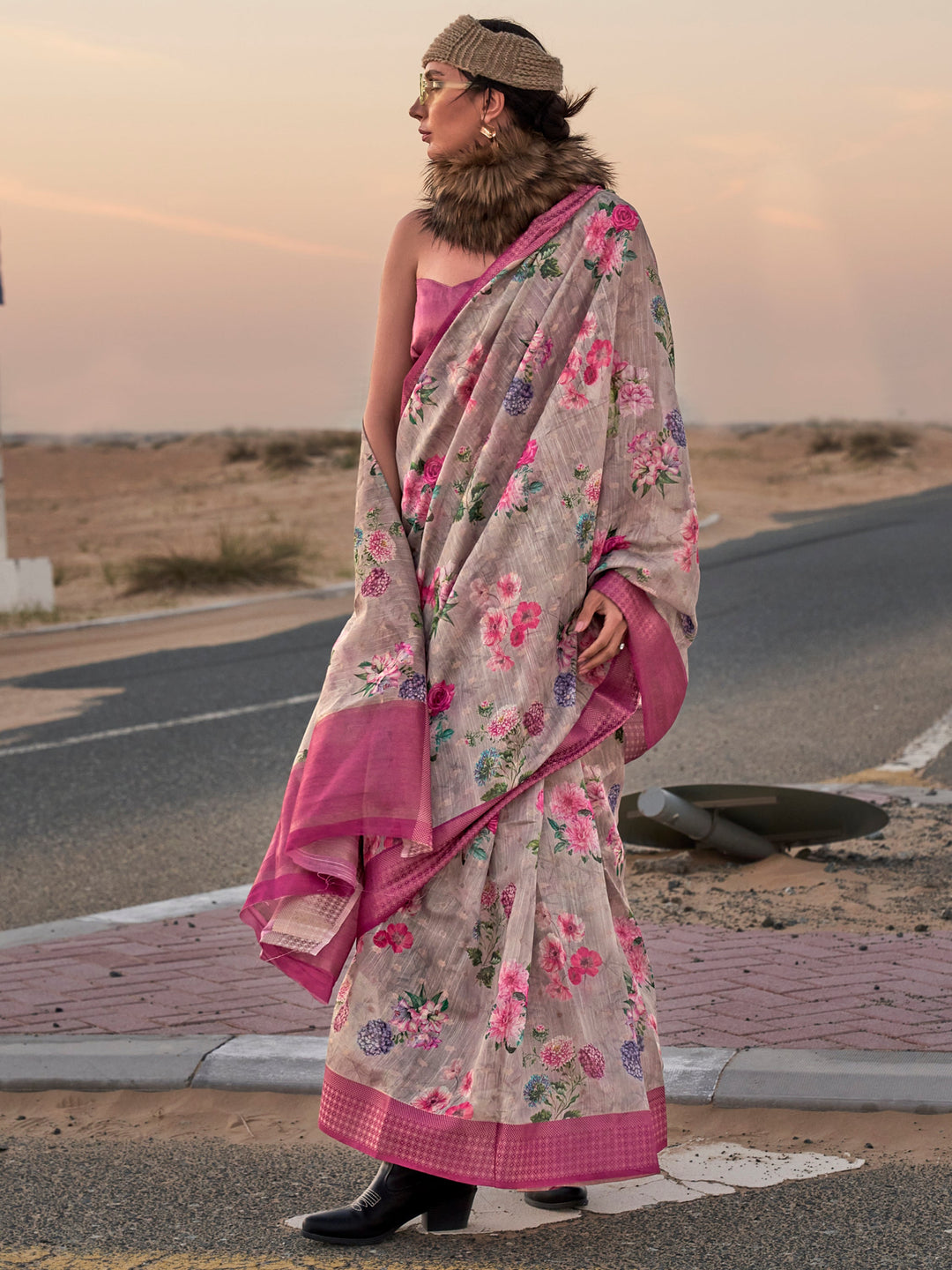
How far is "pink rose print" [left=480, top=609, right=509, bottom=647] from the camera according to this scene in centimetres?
292

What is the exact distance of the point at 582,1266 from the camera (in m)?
2.83

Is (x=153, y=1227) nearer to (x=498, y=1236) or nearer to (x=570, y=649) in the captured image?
(x=498, y=1236)

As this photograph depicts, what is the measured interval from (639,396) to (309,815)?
38.6 inches

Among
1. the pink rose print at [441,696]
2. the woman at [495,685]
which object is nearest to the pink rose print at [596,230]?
the woman at [495,685]

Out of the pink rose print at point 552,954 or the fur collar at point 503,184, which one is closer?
the pink rose print at point 552,954

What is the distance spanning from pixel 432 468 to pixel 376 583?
24cm

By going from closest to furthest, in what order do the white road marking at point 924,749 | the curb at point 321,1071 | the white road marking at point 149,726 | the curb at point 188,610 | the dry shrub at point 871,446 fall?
1. the curb at point 321,1071
2. the white road marking at point 924,749
3. the white road marking at point 149,726
4. the curb at point 188,610
5. the dry shrub at point 871,446

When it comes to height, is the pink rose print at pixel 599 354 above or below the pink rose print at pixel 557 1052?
above

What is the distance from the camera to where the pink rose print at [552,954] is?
2.85 m

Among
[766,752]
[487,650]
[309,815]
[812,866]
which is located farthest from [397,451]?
[766,752]

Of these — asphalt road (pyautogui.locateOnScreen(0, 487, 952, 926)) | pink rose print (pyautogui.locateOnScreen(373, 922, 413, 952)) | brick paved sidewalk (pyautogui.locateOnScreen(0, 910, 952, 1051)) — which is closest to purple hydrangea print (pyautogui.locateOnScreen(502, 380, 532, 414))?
pink rose print (pyautogui.locateOnScreen(373, 922, 413, 952))

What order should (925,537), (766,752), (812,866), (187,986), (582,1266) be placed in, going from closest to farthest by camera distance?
(582,1266) → (187,986) → (812,866) → (766,752) → (925,537)

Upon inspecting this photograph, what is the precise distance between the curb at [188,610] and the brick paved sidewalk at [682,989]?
1074 cm

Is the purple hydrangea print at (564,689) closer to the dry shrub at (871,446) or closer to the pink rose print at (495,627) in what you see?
the pink rose print at (495,627)
